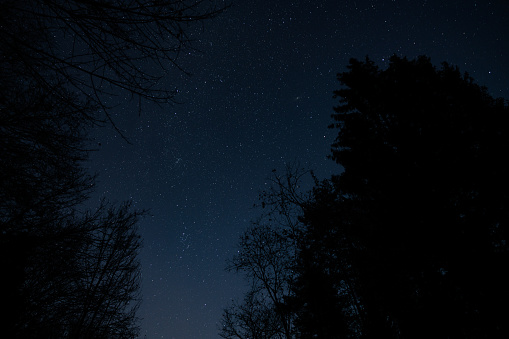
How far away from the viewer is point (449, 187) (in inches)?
338

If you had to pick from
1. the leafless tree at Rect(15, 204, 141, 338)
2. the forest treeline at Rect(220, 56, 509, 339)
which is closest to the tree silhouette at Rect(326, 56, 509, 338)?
the forest treeline at Rect(220, 56, 509, 339)

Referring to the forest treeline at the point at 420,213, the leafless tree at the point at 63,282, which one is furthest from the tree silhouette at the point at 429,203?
the leafless tree at the point at 63,282

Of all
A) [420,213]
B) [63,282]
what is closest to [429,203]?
[420,213]

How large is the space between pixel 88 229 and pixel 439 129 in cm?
1160

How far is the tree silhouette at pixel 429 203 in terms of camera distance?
7.32m

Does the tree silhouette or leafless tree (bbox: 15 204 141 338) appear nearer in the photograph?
leafless tree (bbox: 15 204 141 338)

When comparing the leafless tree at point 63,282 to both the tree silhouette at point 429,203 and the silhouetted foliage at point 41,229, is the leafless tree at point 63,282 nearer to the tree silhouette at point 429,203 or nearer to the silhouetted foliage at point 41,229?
the silhouetted foliage at point 41,229

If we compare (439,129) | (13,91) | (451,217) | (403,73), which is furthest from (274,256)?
(13,91)

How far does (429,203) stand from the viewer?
27.8 feet

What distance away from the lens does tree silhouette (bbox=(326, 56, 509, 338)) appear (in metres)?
7.32

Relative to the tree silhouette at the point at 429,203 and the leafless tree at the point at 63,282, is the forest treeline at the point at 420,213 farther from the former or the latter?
the leafless tree at the point at 63,282

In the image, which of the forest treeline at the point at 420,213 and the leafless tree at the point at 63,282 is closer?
the leafless tree at the point at 63,282

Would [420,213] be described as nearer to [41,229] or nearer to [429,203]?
[429,203]

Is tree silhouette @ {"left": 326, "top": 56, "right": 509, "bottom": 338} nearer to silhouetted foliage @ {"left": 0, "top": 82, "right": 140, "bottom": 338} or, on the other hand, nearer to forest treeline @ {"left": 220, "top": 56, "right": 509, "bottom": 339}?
forest treeline @ {"left": 220, "top": 56, "right": 509, "bottom": 339}
